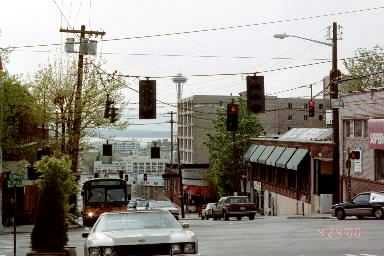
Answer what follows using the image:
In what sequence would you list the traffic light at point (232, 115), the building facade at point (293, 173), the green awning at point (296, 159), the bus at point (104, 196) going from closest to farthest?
the traffic light at point (232, 115) < the bus at point (104, 196) < the building facade at point (293, 173) < the green awning at point (296, 159)

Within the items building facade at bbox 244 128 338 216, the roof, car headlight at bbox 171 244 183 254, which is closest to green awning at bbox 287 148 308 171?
building facade at bbox 244 128 338 216

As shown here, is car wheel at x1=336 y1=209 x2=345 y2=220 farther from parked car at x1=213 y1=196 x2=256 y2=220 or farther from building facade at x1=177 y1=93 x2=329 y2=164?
building facade at x1=177 y1=93 x2=329 y2=164

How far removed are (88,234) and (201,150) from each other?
10779cm

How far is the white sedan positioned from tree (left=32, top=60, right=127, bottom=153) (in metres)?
29.0

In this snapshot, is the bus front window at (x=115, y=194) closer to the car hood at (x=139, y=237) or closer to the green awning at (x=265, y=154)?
the car hood at (x=139, y=237)

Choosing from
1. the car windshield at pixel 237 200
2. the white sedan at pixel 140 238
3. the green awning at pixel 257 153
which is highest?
the green awning at pixel 257 153

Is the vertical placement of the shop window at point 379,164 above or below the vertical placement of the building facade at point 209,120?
below

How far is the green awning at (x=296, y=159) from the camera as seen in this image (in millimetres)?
55812

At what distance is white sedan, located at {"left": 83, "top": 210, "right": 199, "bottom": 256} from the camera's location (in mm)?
11711

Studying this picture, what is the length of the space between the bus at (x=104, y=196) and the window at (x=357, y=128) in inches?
723

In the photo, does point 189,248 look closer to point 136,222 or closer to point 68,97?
point 136,222

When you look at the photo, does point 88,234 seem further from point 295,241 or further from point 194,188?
point 194,188

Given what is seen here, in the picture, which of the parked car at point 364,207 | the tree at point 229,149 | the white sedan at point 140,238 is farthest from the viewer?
the tree at point 229,149

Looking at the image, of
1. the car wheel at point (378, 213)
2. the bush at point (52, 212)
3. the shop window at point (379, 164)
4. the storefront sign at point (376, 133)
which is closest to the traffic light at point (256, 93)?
the bush at point (52, 212)
